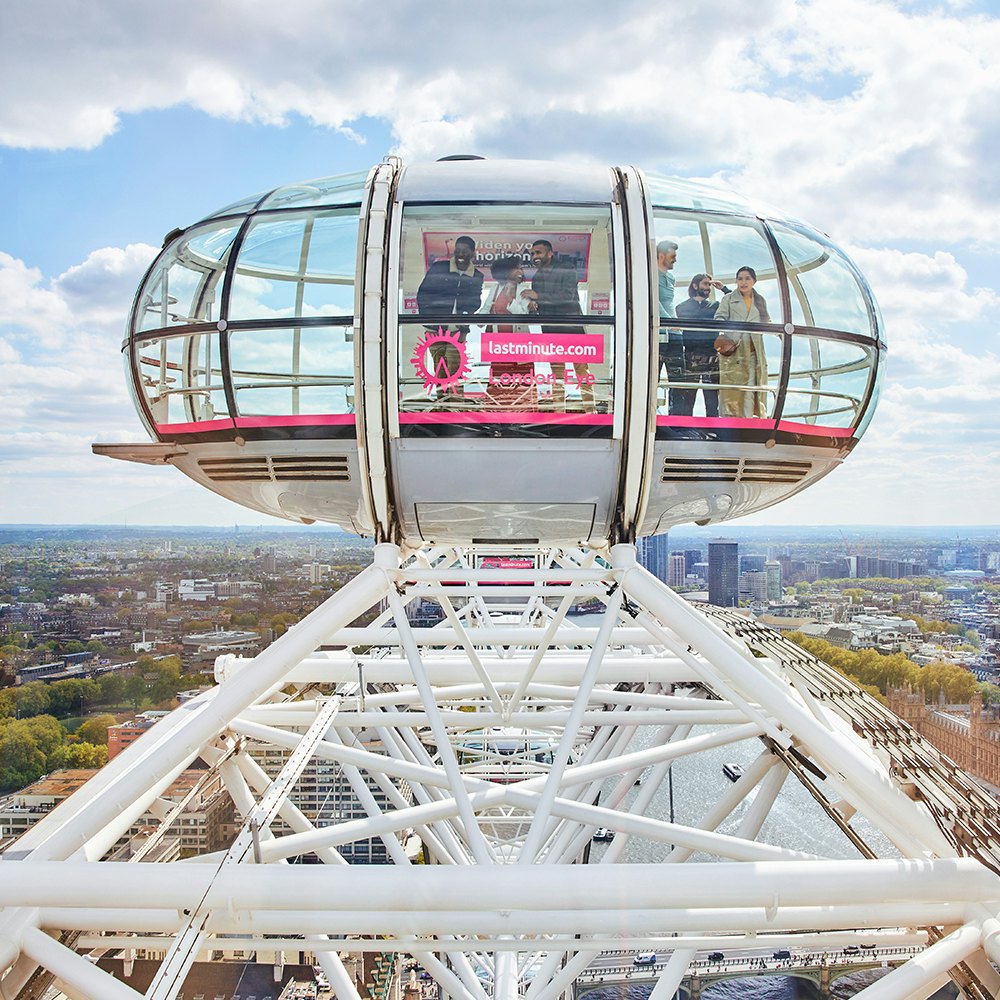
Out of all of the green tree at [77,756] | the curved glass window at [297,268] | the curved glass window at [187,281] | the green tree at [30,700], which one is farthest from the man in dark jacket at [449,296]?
the green tree at [30,700]

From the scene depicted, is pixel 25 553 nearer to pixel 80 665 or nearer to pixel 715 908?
pixel 80 665

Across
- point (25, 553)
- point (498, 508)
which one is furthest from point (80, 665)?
point (498, 508)

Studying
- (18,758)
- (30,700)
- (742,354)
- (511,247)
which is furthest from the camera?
(30,700)

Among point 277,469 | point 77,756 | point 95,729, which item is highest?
point 277,469

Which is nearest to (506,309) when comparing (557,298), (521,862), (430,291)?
(557,298)

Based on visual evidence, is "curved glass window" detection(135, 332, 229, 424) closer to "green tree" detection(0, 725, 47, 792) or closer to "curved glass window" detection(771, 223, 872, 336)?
"curved glass window" detection(771, 223, 872, 336)

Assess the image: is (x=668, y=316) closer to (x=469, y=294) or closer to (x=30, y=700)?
(x=469, y=294)

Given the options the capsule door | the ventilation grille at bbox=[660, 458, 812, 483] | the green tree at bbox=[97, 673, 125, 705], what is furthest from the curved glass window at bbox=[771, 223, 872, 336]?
the green tree at bbox=[97, 673, 125, 705]
